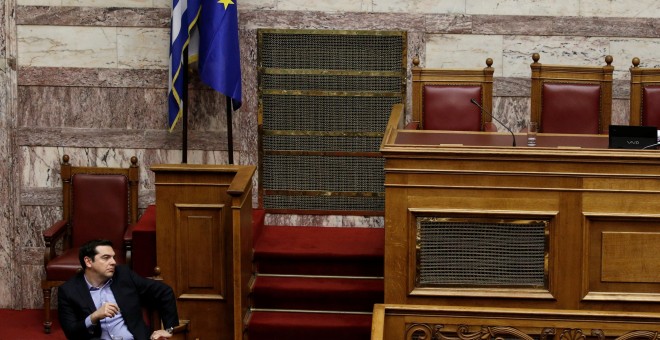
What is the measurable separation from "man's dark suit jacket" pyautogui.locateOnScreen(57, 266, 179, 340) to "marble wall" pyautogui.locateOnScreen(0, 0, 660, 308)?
7.96 feet

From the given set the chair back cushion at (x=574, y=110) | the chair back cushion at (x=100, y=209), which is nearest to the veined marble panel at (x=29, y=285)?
the chair back cushion at (x=100, y=209)

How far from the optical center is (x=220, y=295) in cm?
710

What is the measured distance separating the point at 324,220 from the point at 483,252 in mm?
2374

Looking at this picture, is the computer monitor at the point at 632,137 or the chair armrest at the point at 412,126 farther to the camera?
the chair armrest at the point at 412,126

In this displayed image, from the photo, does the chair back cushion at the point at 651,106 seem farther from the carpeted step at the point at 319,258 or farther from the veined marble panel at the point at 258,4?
the veined marble panel at the point at 258,4

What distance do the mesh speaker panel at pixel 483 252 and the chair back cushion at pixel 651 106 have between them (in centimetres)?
190

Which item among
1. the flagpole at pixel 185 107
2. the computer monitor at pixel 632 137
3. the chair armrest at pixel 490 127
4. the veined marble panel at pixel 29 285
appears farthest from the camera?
the veined marble panel at pixel 29 285

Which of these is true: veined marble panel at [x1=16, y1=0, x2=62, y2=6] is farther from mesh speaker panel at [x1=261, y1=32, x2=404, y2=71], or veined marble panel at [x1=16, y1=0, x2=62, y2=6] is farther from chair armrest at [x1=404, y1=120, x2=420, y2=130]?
chair armrest at [x1=404, y1=120, x2=420, y2=130]

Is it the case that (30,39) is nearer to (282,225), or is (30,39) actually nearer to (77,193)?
(77,193)

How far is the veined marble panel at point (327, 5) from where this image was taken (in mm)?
8430

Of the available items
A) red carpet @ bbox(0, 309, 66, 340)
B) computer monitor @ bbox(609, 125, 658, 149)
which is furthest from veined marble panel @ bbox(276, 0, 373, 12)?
red carpet @ bbox(0, 309, 66, 340)

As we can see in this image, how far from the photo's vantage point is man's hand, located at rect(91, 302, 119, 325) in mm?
5910

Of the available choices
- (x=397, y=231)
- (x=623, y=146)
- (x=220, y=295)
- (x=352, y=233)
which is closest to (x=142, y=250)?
(x=220, y=295)

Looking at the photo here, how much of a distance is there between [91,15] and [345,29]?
1688 millimetres
